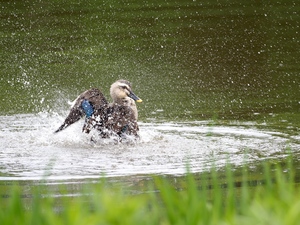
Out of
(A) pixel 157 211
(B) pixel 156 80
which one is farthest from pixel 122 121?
(A) pixel 157 211

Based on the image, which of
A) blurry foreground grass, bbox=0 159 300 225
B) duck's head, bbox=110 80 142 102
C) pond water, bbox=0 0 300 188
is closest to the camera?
blurry foreground grass, bbox=0 159 300 225

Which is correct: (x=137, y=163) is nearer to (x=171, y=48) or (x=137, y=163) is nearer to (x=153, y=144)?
(x=153, y=144)

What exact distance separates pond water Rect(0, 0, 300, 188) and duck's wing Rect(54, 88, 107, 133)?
6.1 inches

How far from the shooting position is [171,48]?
1574 centimetres

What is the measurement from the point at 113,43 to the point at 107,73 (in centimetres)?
258

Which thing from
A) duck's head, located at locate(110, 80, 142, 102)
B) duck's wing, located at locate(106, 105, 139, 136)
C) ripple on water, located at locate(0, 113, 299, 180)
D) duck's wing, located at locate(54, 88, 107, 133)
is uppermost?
duck's head, located at locate(110, 80, 142, 102)

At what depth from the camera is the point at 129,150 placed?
29.1ft

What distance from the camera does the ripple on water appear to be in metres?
7.77

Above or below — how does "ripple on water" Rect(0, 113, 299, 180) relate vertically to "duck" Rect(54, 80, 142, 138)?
below

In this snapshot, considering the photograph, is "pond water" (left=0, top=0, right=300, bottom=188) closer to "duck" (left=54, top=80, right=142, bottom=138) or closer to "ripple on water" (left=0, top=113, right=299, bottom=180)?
"ripple on water" (left=0, top=113, right=299, bottom=180)

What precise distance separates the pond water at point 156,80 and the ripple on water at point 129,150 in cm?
1

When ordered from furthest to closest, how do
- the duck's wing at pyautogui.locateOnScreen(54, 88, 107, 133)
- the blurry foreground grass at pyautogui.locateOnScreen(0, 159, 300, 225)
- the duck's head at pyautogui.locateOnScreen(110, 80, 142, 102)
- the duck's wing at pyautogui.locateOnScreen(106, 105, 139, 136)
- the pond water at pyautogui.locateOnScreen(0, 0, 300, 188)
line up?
the duck's head at pyautogui.locateOnScreen(110, 80, 142, 102) < the duck's wing at pyautogui.locateOnScreen(54, 88, 107, 133) < the duck's wing at pyautogui.locateOnScreen(106, 105, 139, 136) < the pond water at pyautogui.locateOnScreen(0, 0, 300, 188) < the blurry foreground grass at pyautogui.locateOnScreen(0, 159, 300, 225)

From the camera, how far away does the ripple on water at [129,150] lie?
7.77 meters

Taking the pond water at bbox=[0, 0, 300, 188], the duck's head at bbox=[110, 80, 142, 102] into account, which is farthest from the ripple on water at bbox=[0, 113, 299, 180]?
the duck's head at bbox=[110, 80, 142, 102]
